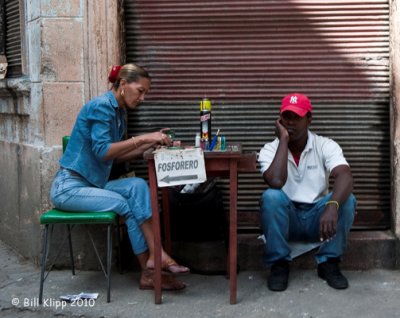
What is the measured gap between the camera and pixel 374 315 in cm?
418

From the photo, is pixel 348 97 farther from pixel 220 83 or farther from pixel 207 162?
pixel 207 162

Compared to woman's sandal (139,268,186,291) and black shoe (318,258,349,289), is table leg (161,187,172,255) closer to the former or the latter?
woman's sandal (139,268,186,291)

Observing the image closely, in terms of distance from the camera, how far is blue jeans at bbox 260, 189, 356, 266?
15.0 ft

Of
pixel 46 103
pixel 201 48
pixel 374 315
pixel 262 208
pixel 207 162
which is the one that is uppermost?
pixel 201 48

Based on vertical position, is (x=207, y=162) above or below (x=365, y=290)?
above

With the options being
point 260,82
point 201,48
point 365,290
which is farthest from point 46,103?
point 365,290

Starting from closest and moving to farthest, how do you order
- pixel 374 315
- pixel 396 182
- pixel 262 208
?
pixel 374 315 < pixel 262 208 < pixel 396 182

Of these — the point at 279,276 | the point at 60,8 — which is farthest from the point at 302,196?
the point at 60,8

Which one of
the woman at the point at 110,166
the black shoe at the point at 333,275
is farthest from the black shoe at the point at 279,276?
the woman at the point at 110,166

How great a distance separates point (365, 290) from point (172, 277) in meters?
1.30

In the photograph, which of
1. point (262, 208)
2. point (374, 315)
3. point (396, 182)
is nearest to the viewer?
point (374, 315)

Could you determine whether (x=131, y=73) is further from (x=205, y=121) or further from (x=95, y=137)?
(x=205, y=121)

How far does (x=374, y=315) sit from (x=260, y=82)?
1.99m

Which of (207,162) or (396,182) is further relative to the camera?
(396,182)
